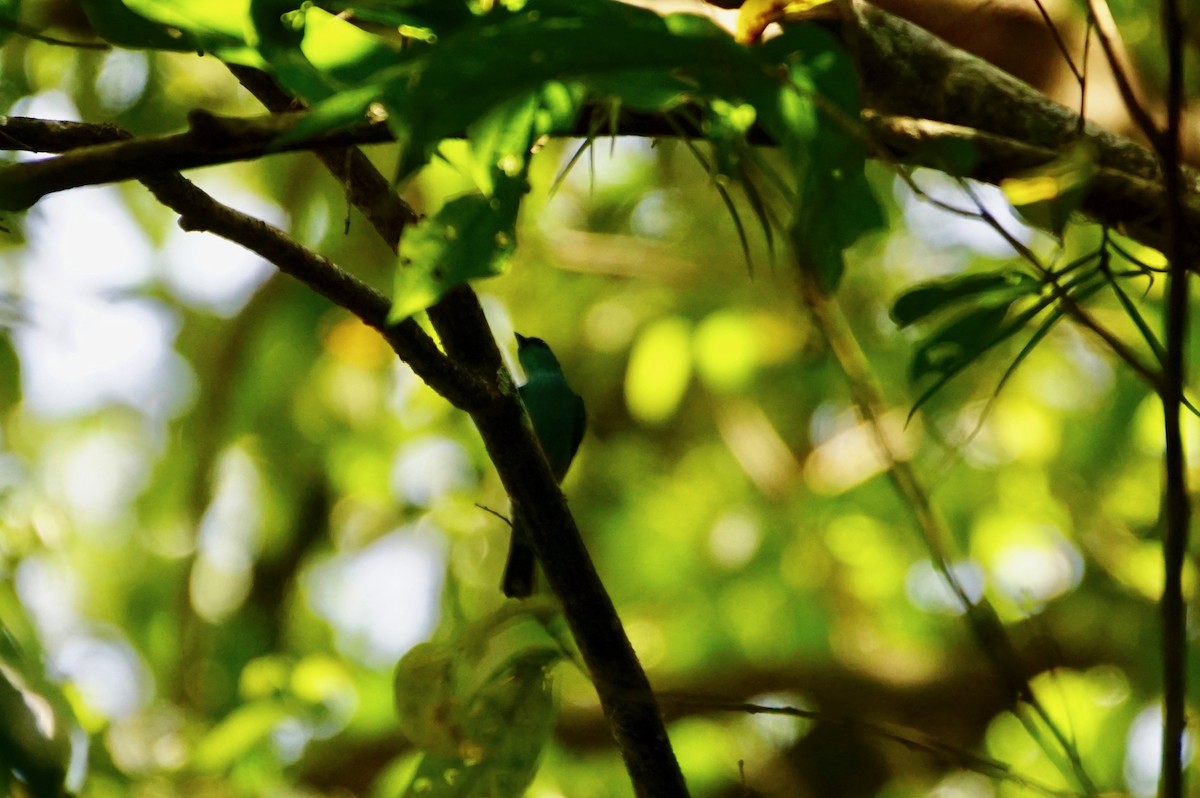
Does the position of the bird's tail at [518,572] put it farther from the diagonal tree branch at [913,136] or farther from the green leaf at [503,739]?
the diagonal tree branch at [913,136]

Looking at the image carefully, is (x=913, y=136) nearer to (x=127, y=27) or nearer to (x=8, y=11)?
(x=127, y=27)

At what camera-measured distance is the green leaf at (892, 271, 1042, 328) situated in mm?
1441

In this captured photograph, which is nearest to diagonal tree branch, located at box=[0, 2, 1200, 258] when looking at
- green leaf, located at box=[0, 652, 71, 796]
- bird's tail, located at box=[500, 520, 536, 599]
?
green leaf, located at box=[0, 652, 71, 796]

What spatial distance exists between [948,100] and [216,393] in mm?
3703

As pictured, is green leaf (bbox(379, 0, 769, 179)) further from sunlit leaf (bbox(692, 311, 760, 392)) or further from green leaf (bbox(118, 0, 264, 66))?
sunlit leaf (bbox(692, 311, 760, 392))

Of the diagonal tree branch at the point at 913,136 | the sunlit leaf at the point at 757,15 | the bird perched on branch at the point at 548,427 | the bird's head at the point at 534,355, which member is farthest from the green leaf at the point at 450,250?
the bird's head at the point at 534,355

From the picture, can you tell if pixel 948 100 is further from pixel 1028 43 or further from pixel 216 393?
pixel 216 393

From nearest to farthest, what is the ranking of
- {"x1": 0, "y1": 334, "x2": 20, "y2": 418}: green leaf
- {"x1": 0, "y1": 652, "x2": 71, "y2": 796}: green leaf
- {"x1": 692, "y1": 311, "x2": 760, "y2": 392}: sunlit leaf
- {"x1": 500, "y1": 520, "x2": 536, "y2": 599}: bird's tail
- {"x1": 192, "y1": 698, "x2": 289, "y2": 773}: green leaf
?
{"x1": 0, "y1": 652, "x2": 71, "y2": 796}: green leaf, {"x1": 0, "y1": 334, "x2": 20, "y2": 418}: green leaf, {"x1": 192, "y1": 698, "x2": 289, "y2": 773}: green leaf, {"x1": 500, "y1": 520, "x2": 536, "y2": 599}: bird's tail, {"x1": 692, "y1": 311, "x2": 760, "y2": 392}: sunlit leaf

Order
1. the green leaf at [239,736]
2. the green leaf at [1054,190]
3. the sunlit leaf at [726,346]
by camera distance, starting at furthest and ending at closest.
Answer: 1. the sunlit leaf at [726,346]
2. the green leaf at [239,736]
3. the green leaf at [1054,190]

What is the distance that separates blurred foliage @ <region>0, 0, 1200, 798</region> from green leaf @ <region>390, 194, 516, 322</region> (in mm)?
2331

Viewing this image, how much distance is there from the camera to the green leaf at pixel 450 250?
3.75 feet

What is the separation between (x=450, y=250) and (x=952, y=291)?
0.62 meters

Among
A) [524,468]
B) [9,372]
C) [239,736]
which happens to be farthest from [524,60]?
[239,736]

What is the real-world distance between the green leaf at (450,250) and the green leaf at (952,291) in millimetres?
510
